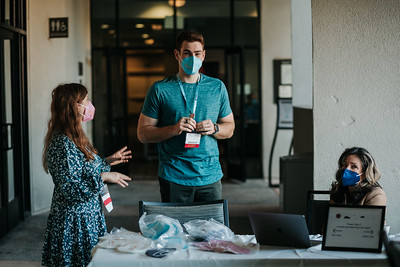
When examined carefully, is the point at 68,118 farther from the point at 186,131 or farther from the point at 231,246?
the point at 231,246

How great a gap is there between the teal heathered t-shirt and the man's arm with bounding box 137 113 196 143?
40 millimetres

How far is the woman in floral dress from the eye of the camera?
2.68 meters

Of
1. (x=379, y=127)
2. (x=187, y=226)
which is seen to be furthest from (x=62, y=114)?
(x=379, y=127)

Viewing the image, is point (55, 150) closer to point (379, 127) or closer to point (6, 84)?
point (379, 127)

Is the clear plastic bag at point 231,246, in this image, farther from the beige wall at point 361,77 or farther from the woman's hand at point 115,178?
the beige wall at point 361,77

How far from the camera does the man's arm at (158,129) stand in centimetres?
281

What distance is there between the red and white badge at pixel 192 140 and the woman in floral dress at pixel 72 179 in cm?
38

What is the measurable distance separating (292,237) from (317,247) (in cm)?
12

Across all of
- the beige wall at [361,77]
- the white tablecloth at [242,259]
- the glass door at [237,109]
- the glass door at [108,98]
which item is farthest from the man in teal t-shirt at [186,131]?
the glass door at [108,98]

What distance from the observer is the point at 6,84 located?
5.37m

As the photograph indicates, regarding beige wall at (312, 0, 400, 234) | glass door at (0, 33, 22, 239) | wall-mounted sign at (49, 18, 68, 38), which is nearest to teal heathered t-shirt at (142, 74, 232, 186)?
beige wall at (312, 0, 400, 234)

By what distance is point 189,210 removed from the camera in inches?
106

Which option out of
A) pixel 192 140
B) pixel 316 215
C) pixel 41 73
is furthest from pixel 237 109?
pixel 192 140

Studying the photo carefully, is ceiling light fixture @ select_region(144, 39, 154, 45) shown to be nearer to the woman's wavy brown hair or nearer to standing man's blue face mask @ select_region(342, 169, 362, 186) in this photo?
the woman's wavy brown hair
